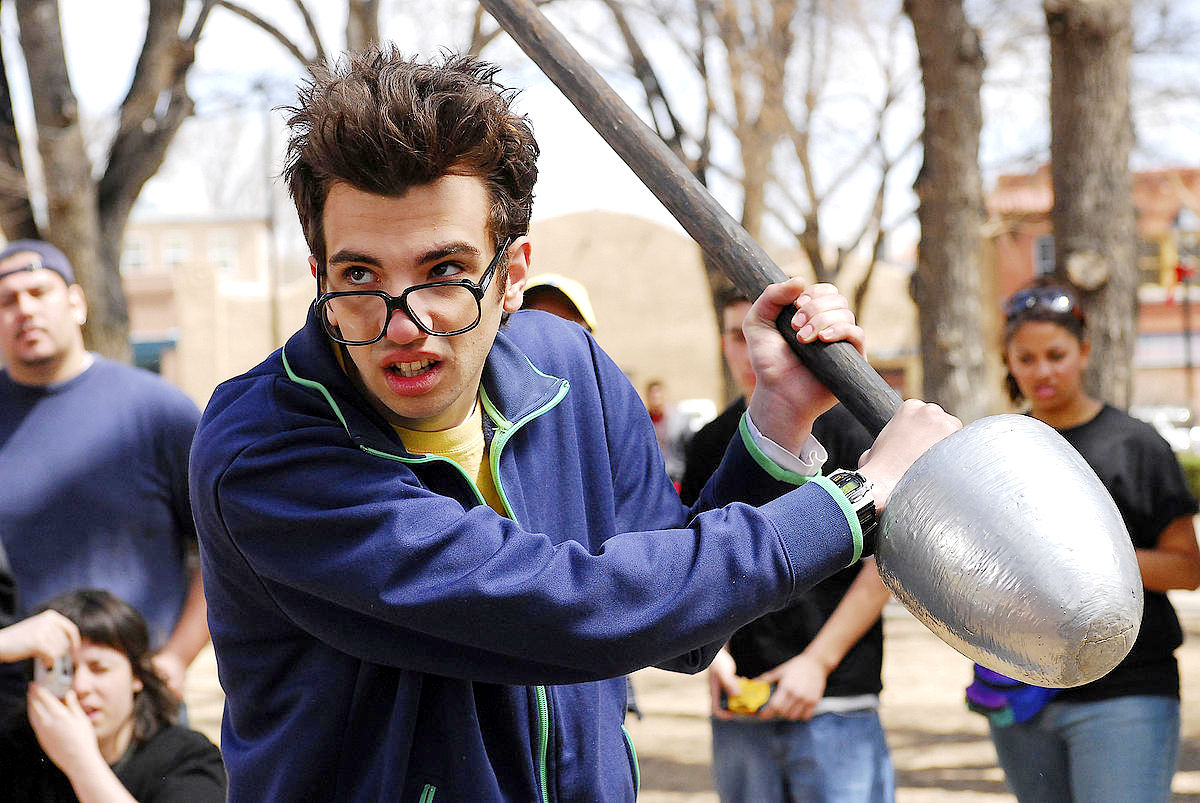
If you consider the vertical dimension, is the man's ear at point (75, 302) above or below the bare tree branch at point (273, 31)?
below

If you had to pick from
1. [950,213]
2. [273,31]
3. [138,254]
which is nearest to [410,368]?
[950,213]

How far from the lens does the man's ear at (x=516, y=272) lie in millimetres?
2025

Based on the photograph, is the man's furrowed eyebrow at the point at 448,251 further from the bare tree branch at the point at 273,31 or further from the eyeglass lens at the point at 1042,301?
the bare tree branch at the point at 273,31

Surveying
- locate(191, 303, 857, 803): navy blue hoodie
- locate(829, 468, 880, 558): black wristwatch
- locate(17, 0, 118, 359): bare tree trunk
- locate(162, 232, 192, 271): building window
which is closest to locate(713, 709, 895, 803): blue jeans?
locate(191, 303, 857, 803): navy blue hoodie

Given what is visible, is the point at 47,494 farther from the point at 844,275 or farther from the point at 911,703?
the point at 844,275

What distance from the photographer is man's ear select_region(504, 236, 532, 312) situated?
2025mm

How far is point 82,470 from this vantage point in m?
4.18

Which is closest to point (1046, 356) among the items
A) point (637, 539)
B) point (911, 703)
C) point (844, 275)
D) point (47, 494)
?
point (637, 539)

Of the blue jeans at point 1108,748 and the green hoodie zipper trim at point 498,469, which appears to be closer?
the green hoodie zipper trim at point 498,469

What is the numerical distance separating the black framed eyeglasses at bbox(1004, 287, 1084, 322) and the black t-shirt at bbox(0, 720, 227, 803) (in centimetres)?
259

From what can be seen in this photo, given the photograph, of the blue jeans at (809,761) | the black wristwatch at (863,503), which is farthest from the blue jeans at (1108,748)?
the black wristwatch at (863,503)

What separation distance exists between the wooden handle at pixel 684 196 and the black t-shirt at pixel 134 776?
77.2 inches

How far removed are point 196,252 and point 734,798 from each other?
6755 cm

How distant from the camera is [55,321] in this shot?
13.9ft
